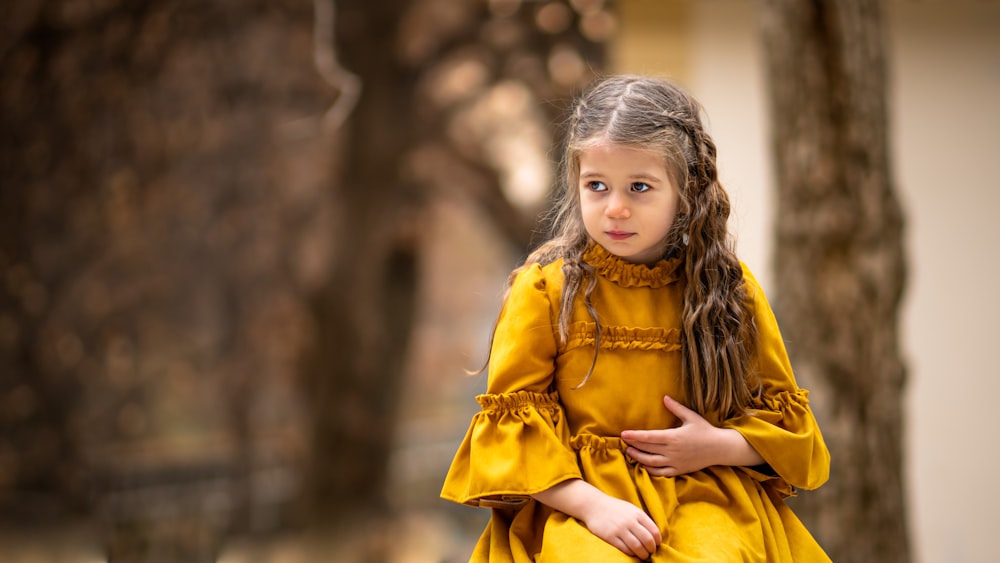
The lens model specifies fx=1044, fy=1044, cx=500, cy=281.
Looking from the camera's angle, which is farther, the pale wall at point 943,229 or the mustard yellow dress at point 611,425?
the pale wall at point 943,229

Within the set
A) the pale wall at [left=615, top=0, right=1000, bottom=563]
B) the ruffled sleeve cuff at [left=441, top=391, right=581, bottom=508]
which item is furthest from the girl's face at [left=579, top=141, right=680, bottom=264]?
the pale wall at [left=615, top=0, right=1000, bottom=563]

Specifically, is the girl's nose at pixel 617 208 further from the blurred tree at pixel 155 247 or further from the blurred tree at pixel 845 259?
the blurred tree at pixel 155 247

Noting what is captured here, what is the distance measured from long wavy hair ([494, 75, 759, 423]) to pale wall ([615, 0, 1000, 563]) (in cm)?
278

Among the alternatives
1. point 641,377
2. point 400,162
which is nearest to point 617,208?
point 641,377

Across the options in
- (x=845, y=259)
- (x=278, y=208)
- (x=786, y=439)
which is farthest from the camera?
(x=278, y=208)

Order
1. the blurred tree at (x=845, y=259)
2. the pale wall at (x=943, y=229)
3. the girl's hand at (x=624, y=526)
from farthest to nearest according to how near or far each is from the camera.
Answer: the pale wall at (x=943, y=229) → the blurred tree at (x=845, y=259) → the girl's hand at (x=624, y=526)

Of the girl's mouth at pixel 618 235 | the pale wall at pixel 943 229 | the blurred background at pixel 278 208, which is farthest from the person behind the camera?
the blurred background at pixel 278 208

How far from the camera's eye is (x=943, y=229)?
454 cm

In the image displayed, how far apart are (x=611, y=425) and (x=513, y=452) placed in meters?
0.18

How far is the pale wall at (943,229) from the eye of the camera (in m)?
4.43

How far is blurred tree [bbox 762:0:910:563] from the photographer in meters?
3.21

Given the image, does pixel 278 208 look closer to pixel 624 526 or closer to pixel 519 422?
pixel 519 422

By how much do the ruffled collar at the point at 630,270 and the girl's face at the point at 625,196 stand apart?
5cm

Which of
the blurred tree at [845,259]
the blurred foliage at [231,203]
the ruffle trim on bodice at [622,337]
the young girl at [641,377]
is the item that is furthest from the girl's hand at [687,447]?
the blurred foliage at [231,203]
